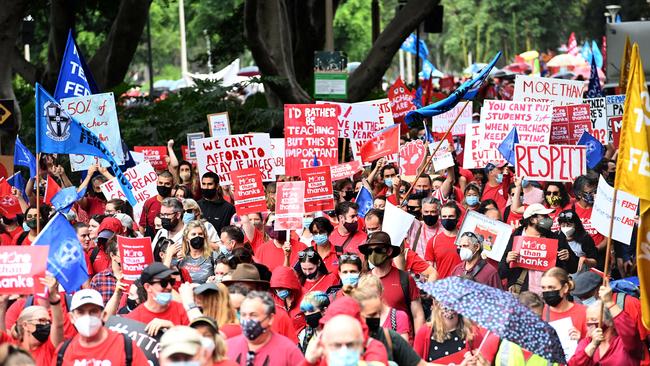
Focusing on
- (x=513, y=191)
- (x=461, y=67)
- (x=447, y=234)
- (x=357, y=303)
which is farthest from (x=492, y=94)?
(x=461, y=67)

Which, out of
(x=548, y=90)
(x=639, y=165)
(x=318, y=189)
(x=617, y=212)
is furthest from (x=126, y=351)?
(x=548, y=90)

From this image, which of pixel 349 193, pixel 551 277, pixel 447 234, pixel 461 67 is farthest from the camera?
pixel 461 67

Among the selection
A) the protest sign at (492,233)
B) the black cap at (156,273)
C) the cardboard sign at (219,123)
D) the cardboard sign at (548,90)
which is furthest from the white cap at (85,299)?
the cardboard sign at (548,90)

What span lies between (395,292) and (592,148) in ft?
25.8

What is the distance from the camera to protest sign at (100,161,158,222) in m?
15.8

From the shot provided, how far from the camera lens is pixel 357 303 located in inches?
298

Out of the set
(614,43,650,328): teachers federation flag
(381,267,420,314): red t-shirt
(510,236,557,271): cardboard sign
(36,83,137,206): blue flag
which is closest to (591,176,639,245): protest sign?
(510,236,557,271): cardboard sign

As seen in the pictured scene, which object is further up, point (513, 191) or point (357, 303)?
point (357, 303)

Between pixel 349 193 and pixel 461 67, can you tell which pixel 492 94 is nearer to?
pixel 349 193

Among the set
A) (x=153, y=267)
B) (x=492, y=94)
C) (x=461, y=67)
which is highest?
(x=153, y=267)

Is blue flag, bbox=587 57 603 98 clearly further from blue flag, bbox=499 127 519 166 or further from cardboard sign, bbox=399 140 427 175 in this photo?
cardboard sign, bbox=399 140 427 175

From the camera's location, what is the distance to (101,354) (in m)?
8.16

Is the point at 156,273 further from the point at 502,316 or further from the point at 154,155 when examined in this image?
the point at 154,155

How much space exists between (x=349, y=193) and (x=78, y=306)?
26.6 feet
